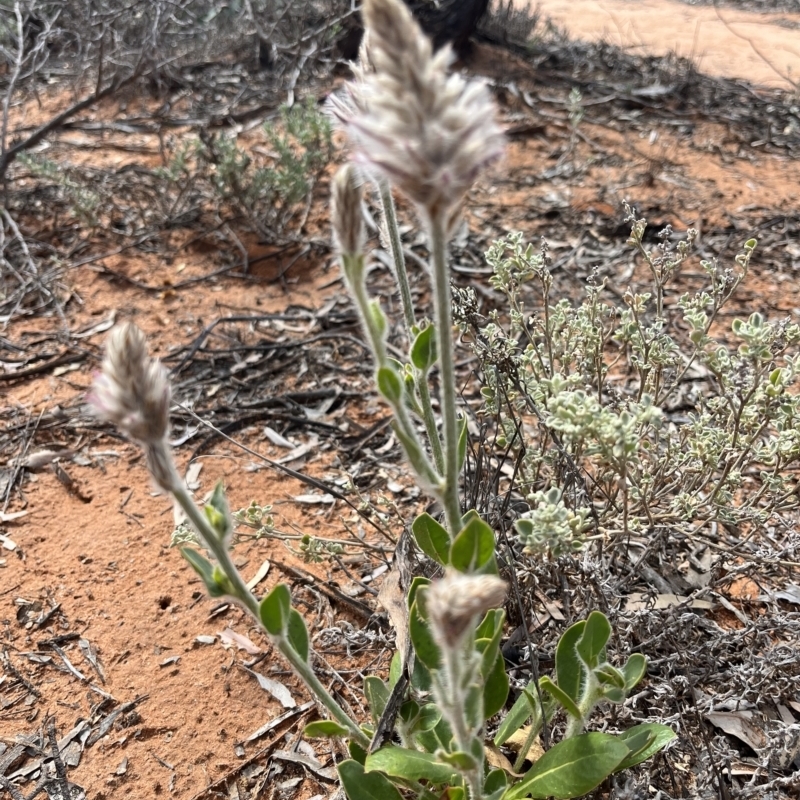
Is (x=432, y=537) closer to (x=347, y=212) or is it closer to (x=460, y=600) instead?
→ (x=460, y=600)

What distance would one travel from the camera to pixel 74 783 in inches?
89.7

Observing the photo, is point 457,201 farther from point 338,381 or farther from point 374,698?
point 338,381

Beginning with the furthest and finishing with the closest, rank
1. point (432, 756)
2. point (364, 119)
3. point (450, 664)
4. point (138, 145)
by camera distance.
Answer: point (138, 145) → point (432, 756) → point (450, 664) → point (364, 119)

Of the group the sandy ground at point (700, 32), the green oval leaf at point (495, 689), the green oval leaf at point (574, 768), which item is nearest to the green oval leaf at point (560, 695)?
the green oval leaf at point (574, 768)

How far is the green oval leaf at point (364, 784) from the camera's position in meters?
1.80

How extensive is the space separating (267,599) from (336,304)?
3.54 meters

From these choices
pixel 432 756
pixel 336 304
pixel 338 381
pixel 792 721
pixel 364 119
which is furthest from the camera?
pixel 336 304

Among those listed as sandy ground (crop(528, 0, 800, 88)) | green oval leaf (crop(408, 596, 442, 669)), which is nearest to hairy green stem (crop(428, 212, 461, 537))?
green oval leaf (crop(408, 596, 442, 669))

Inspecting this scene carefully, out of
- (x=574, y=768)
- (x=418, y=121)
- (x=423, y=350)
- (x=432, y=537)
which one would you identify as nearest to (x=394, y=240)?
(x=423, y=350)

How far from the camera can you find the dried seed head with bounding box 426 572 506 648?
1078 millimetres

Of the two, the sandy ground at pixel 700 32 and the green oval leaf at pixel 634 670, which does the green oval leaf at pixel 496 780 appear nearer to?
the green oval leaf at pixel 634 670

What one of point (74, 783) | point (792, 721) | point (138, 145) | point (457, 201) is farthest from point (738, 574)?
point (138, 145)

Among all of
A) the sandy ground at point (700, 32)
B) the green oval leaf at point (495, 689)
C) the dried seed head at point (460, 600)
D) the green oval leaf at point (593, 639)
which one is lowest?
the green oval leaf at point (495, 689)

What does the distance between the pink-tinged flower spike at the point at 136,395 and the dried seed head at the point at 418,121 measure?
20.3 inches
